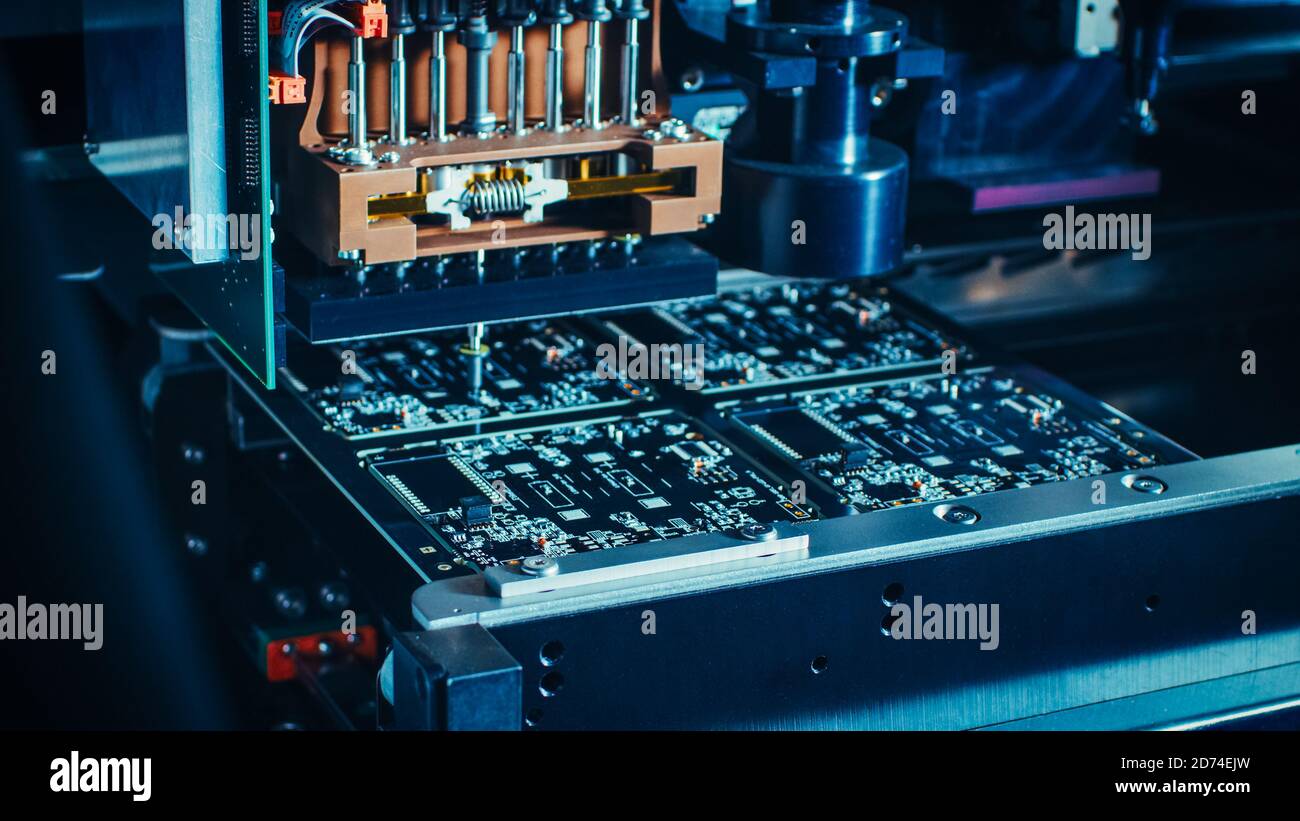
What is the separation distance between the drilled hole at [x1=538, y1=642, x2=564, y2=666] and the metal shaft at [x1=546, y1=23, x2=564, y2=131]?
2.24 ft

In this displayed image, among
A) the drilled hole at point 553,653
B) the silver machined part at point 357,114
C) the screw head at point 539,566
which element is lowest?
the drilled hole at point 553,653

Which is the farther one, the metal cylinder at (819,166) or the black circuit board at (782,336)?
the black circuit board at (782,336)

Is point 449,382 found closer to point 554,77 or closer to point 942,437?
point 554,77

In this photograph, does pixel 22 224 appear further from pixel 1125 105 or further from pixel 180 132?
pixel 1125 105

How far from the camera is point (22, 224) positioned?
→ 272cm

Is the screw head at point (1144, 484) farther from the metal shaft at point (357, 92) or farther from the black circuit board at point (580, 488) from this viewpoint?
the metal shaft at point (357, 92)

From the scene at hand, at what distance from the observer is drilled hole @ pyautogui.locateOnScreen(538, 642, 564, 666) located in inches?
73.9

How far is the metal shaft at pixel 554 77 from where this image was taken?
2236 mm

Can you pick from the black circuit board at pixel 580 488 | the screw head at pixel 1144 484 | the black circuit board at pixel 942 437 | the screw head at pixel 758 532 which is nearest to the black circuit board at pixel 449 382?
the black circuit board at pixel 580 488

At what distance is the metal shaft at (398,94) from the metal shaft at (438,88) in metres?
0.03

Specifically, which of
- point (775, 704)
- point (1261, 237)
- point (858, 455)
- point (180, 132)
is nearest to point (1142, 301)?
point (1261, 237)

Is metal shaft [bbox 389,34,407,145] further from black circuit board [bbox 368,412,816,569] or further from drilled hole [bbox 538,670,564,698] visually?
drilled hole [bbox 538,670,564,698]

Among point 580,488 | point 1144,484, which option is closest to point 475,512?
point 580,488

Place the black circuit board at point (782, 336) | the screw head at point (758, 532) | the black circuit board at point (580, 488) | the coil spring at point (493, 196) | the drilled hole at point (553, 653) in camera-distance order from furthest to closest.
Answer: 1. the black circuit board at point (782, 336)
2. the coil spring at point (493, 196)
3. the black circuit board at point (580, 488)
4. the screw head at point (758, 532)
5. the drilled hole at point (553, 653)
